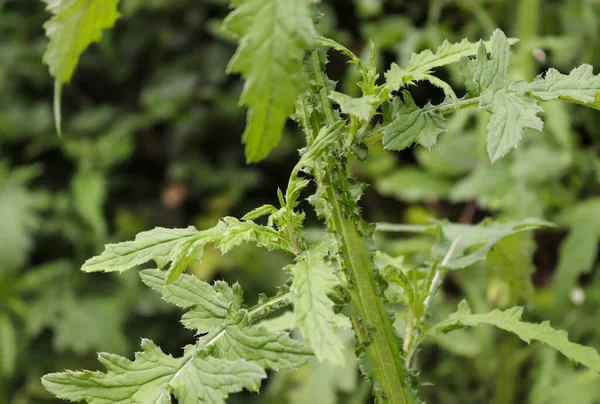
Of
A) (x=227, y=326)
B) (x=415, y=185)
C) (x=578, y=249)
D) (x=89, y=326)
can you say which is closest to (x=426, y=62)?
(x=227, y=326)

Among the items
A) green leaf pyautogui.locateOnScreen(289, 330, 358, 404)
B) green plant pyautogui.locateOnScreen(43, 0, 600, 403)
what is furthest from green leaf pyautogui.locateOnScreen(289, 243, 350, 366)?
green leaf pyautogui.locateOnScreen(289, 330, 358, 404)

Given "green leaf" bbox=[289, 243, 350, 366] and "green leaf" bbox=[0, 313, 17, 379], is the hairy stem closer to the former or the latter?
"green leaf" bbox=[289, 243, 350, 366]

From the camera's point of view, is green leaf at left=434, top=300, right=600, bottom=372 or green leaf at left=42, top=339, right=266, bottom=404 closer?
green leaf at left=42, top=339, right=266, bottom=404

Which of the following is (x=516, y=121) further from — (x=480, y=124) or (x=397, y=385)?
(x=480, y=124)

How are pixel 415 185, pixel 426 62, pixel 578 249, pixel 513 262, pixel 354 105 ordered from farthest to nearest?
pixel 415 185 → pixel 578 249 → pixel 513 262 → pixel 426 62 → pixel 354 105

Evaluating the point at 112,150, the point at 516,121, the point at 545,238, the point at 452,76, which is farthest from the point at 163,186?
the point at 516,121

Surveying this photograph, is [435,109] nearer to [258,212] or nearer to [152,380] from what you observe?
[258,212]

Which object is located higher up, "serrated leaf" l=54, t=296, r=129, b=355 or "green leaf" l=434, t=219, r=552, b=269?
"green leaf" l=434, t=219, r=552, b=269
